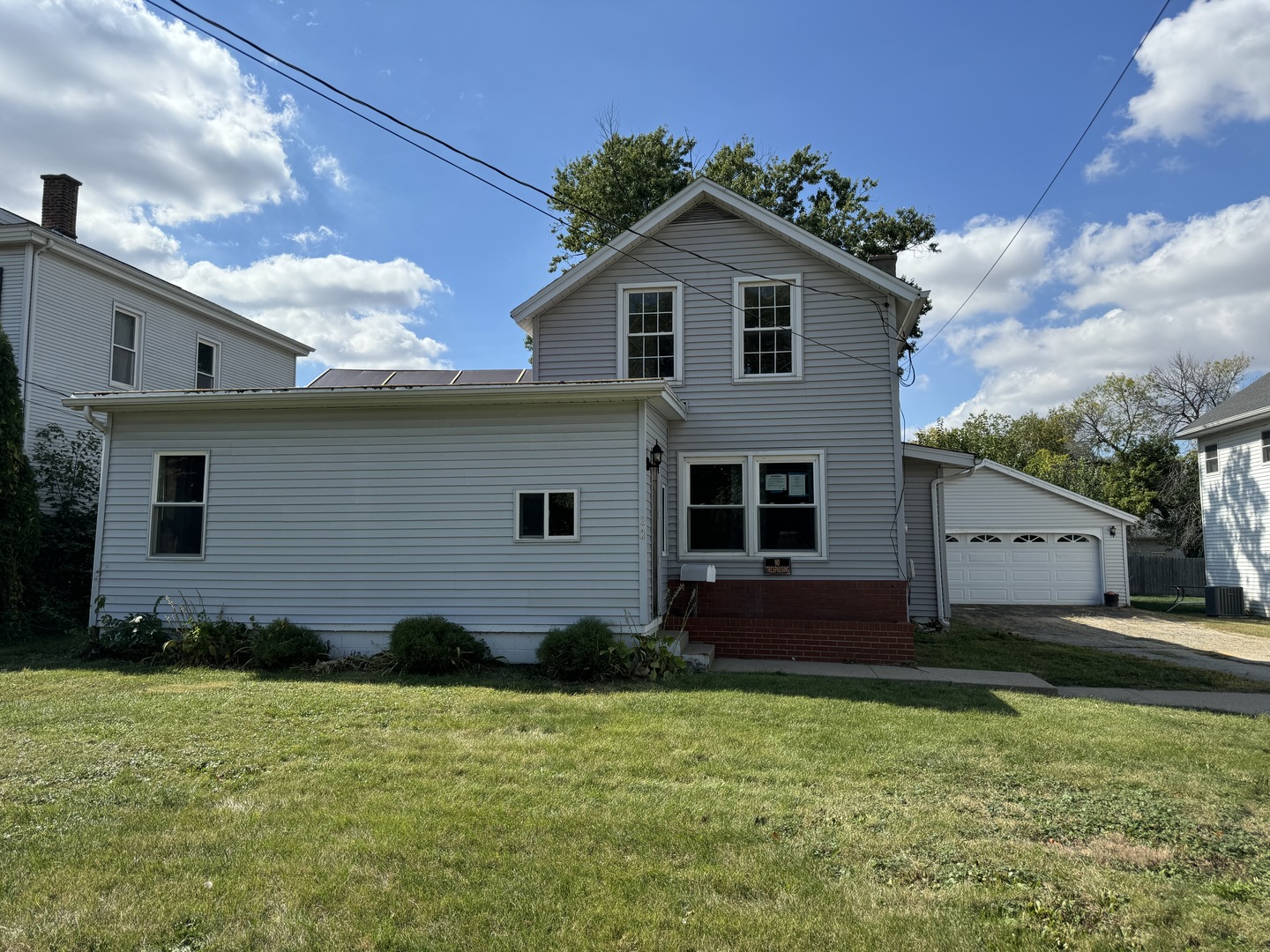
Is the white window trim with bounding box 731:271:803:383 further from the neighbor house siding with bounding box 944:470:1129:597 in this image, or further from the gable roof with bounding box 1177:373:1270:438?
the gable roof with bounding box 1177:373:1270:438

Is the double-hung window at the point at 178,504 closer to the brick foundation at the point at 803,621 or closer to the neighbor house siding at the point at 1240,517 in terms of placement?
the brick foundation at the point at 803,621

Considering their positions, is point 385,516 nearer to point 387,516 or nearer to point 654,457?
point 387,516

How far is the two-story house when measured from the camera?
983 cm

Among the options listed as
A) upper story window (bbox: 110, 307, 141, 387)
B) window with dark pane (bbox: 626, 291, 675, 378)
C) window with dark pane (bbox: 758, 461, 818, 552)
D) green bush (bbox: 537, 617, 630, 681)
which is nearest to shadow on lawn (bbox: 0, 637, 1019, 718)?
green bush (bbox: 537, 617, 630, 681)

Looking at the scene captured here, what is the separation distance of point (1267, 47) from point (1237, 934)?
8612 millimetres

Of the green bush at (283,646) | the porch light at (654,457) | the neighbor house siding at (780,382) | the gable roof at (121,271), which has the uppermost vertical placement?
the gable roof at (121,271)

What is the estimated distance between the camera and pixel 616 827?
4371mm

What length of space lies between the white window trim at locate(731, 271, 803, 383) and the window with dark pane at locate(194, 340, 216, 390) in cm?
1332

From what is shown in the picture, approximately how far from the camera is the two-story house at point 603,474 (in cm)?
983

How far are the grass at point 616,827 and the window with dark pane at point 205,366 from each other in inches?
504

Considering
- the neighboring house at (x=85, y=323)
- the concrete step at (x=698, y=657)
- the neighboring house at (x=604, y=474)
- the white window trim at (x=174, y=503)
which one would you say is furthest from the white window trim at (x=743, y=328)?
the neighboring house at (x=85, y=323)

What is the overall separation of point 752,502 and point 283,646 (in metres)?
6.67

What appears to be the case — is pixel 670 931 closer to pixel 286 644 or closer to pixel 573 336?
pixel 286 644

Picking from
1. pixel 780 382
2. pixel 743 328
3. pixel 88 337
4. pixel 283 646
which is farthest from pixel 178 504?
pixel 780 382
